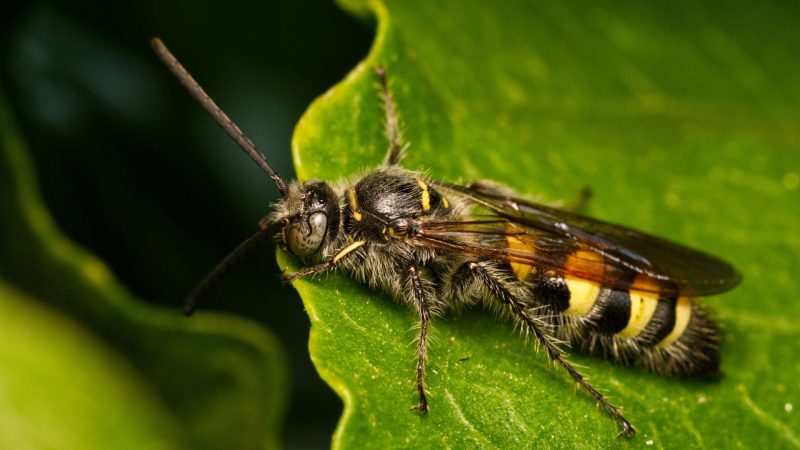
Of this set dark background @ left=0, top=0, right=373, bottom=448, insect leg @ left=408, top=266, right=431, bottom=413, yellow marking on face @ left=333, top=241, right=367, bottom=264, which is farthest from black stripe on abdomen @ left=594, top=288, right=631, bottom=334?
dark background @ left=0, top=0, right=373, bottom=448

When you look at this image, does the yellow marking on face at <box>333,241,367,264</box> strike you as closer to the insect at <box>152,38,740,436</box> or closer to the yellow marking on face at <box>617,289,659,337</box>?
the insect at <box>152,38,740,436</box>

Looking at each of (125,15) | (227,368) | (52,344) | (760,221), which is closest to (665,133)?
(760,221)

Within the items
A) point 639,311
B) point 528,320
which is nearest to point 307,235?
point 528,320

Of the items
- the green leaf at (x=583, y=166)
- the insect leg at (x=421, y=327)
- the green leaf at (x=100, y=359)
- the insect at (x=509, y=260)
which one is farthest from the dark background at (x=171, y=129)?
the insect leg at (x=421, y=327)

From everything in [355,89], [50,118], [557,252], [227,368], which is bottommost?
[557,252]

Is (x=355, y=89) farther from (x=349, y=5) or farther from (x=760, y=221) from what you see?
(x=760, y=221)

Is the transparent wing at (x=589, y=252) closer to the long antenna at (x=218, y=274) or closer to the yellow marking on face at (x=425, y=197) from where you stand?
the yellow marking on face at (x=425, y=197)

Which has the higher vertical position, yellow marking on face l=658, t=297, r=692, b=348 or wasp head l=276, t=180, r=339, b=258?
wasp head l=276, t=180, r=339, b=258
